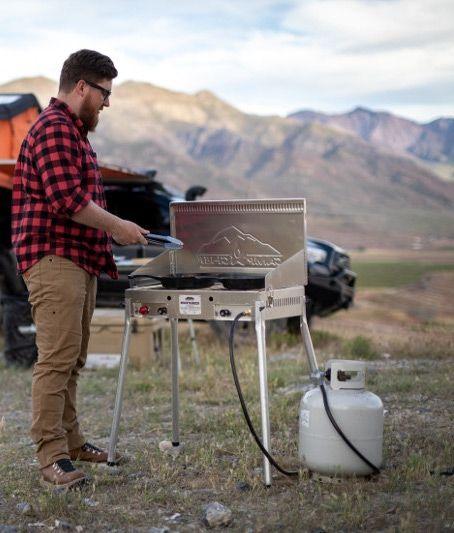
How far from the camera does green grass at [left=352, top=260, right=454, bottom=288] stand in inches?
2822

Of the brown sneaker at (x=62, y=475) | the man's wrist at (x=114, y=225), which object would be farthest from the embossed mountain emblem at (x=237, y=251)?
the brown sneaker at (x=62, y=475)

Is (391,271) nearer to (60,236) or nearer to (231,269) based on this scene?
(231,269)

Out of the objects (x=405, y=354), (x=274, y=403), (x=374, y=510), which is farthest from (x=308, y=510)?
(x=405, y=354)

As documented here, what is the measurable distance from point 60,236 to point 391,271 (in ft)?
266

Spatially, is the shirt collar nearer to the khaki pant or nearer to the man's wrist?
the man's wrist

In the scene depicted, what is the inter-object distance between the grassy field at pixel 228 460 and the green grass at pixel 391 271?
59.7m

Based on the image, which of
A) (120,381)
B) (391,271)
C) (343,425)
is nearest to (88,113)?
(120,381)

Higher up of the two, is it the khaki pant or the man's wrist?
the man's wrist

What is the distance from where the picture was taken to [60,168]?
4.09 m

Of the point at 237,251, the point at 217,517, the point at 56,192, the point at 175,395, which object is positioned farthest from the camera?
the point at 175,395

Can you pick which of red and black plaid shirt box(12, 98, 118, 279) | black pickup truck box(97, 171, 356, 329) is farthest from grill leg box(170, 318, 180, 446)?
black pickup truck box(97, 171, 356, 329)

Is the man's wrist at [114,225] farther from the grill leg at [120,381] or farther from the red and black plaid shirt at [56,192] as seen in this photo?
the grill leg at [120,381]

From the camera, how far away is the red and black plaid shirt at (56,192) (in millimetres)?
4090

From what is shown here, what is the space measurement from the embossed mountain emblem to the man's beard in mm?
925
